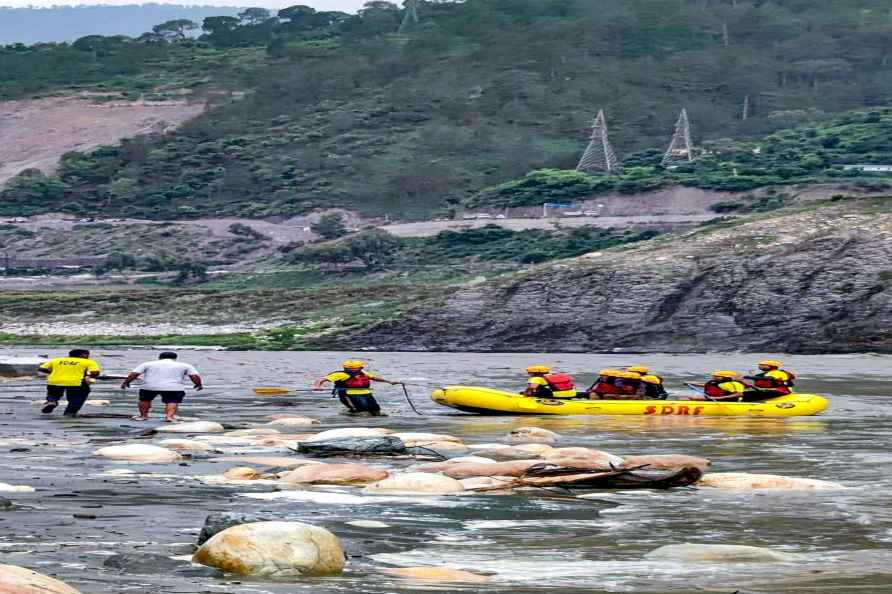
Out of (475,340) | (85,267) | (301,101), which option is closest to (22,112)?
(301,101)

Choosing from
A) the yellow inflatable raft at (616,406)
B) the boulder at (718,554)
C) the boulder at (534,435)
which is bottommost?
the yellow inflatable raft at (616,406)

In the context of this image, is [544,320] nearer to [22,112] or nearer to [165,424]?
[165,424]

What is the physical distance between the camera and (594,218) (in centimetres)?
12488

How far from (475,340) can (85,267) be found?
56.0m

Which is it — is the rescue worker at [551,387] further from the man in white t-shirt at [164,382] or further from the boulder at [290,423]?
the man in white t-shirt at [164,382]

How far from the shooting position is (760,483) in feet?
67.5

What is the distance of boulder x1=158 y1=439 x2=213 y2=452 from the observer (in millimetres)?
24562

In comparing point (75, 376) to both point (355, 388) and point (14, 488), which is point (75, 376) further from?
point (14, 488)

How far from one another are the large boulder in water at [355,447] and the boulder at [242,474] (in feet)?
9.14

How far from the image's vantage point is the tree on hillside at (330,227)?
130m

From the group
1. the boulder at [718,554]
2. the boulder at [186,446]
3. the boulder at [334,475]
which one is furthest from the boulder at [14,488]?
the boulder at [718,554]

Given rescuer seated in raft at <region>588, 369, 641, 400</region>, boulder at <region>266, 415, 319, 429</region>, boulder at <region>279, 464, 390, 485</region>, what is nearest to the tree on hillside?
rescuer seated in raft at <region>588, 369, 641, 400</region>

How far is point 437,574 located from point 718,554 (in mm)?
2601

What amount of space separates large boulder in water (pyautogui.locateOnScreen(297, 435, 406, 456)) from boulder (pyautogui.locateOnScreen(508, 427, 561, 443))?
4839 millimetres
